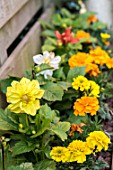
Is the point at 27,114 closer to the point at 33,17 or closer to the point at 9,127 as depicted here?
the point at 9,127

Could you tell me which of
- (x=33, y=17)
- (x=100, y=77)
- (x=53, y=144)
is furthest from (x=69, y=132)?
(x=33, y=17)

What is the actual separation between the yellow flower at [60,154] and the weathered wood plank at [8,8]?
80 centimetres

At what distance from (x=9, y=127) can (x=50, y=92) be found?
0.33m

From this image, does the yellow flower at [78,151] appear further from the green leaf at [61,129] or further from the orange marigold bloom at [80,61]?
the orange marigold bloom at [80,61]

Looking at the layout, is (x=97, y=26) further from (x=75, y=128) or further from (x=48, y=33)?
(x=75, y=128)

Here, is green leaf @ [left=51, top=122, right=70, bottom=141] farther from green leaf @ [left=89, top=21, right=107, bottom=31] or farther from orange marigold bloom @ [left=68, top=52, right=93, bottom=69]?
green leaf @ [left=89, top=21, right=107, bottom=31]

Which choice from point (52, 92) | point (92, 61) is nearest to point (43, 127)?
point (52, 92)

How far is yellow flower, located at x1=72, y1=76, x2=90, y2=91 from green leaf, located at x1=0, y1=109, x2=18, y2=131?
0.43 m

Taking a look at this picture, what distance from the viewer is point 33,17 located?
2.72 m

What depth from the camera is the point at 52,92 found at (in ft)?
5.58

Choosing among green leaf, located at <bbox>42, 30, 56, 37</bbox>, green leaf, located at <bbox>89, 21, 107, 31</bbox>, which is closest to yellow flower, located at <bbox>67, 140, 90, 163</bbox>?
green leaf, located at <bbox>42, 30, 56, 37</bbox>

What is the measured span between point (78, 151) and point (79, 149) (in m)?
0.01

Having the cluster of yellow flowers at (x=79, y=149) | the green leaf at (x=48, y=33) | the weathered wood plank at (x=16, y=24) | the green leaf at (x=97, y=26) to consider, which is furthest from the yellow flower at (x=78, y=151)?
the green leaf at (x=97, y=26)

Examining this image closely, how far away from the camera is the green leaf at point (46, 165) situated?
4.64 feet
